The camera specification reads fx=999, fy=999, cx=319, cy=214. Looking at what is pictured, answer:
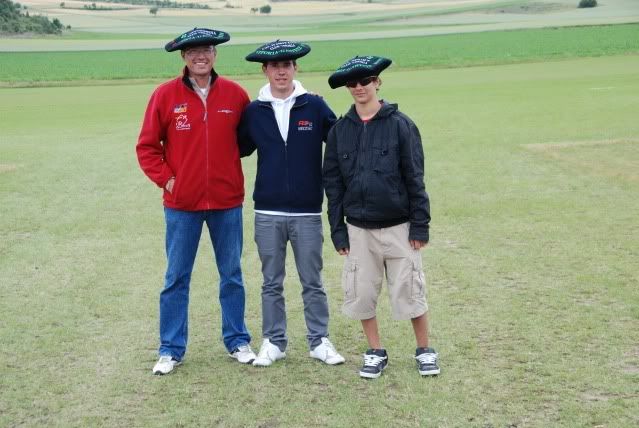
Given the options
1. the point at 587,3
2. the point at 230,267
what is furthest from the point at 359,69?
the point at 587,3

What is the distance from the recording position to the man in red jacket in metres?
6.21

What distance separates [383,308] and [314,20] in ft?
Result: 350

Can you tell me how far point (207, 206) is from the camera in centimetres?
633

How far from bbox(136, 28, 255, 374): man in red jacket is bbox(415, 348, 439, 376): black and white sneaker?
3.59ft

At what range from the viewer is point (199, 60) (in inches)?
243

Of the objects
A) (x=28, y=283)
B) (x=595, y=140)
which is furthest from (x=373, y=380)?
(x=595, y=140)

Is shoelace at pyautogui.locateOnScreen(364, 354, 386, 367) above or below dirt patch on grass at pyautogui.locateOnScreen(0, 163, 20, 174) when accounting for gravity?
above

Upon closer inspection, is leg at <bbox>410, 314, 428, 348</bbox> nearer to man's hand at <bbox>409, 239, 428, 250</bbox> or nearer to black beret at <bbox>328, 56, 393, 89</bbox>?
man's hand at <bbox>409, 239, 428, 250</bbox>

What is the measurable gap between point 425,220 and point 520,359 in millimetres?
1131

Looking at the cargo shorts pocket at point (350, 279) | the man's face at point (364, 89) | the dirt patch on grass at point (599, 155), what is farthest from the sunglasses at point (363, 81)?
the dirt patch on grass at point (599, 155)

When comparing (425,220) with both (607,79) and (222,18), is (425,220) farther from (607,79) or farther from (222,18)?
(222,18)

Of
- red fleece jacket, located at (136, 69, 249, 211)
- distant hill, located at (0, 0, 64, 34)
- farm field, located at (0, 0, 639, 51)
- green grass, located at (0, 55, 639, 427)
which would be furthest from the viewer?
distant hill, located at (0, 0, 64, 34)

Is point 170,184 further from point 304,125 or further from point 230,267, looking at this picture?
point 304,125

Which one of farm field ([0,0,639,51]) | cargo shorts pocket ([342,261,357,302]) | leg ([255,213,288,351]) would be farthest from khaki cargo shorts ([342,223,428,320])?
farm field ([0,0,639,51])
